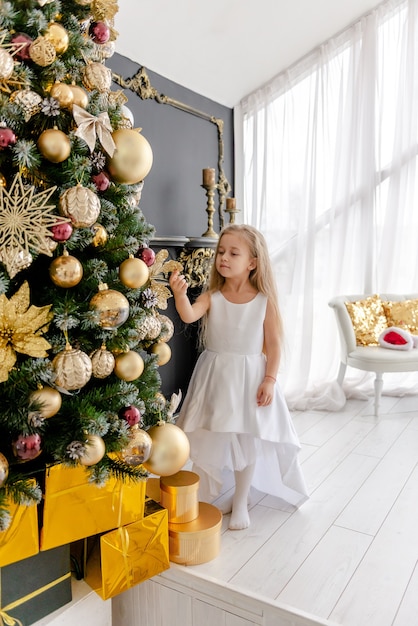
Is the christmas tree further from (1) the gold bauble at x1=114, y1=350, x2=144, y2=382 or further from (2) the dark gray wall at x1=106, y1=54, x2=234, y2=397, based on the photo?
(2) the dark gray wall at x1=106, y1=54, x2=234, y2=397

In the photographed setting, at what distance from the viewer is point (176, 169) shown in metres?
3.09

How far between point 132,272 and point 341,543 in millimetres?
1210

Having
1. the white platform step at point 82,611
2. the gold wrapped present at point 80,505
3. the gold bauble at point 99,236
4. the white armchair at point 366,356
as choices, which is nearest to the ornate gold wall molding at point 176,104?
the white armchair at point 366,356

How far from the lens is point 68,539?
1.34m

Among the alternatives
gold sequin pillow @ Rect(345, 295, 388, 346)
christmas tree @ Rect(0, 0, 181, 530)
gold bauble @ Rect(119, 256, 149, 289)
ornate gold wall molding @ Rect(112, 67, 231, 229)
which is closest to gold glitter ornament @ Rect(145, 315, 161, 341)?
christmas tree @ Rect(0, 0, 181, 530)

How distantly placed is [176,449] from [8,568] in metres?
0.49

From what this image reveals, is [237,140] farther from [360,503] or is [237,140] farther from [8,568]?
[8,568]

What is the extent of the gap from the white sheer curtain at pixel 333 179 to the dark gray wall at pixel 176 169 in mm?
475

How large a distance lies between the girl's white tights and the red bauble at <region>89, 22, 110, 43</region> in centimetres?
148

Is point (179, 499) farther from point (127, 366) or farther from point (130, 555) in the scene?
point (127, 366)

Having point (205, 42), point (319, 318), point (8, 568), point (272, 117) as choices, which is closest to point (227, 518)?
point (8, 568)

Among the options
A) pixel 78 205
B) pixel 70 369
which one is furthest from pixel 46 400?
pixel 78 205

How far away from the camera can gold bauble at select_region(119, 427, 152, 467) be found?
128 centimetres

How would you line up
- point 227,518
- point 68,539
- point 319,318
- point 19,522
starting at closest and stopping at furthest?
point 19,522 < point 68,539 < point 227,518 < point 319,318
